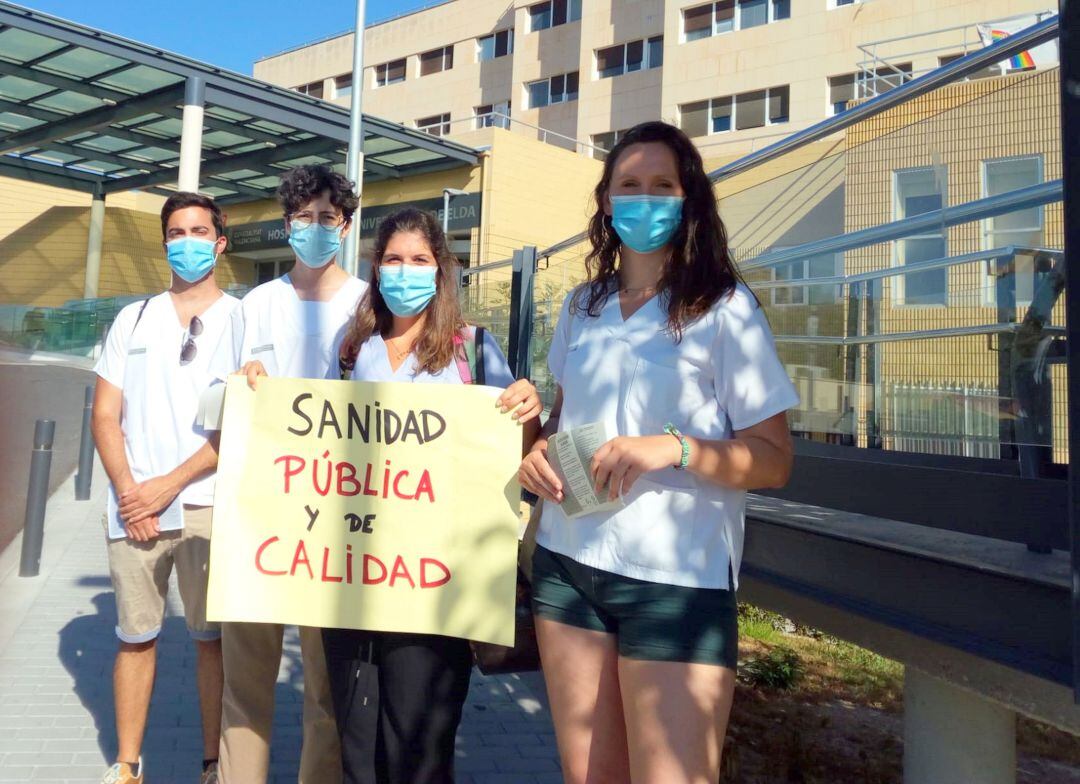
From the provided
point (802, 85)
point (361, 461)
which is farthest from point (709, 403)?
point (802, 85)

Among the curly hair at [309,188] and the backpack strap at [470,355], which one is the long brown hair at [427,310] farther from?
the curly hair at [309,188]

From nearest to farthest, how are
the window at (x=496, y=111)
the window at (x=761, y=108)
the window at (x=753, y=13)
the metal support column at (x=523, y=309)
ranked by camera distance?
the metal support column at (x=523, y=309)
the window at (x=761, y=108)
the window at (x=753, y=13)
the window at (x=496, y=111)

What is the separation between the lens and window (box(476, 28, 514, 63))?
43.2m

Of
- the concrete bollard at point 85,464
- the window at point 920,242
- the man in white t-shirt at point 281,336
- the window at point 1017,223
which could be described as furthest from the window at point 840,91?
the man in white t-shirt at point 281,336

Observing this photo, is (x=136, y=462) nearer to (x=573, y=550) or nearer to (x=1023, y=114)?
(x=573, y=550)

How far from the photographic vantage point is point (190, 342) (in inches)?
138

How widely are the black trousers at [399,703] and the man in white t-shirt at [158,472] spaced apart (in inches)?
40.2

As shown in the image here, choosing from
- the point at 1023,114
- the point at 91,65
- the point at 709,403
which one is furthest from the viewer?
the point at 91,65

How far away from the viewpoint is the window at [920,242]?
339cm

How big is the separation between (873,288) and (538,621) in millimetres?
2171

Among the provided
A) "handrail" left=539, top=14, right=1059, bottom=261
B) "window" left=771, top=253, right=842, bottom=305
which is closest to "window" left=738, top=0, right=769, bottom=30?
"window" left=771, top=253, right=842, bottom=305

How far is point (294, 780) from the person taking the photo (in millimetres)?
3928

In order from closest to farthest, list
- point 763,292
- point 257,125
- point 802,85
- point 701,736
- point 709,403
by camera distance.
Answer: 1. point 701,736
2. point 709,403
3. point 763,292
4. point 257,125
5. point 802,85

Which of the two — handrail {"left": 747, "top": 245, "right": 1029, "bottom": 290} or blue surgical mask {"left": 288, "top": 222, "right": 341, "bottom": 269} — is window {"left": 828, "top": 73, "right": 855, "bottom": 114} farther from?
blue surgical mask {"left": 288, "top": 222, "right": 341, "bottom": 269}
